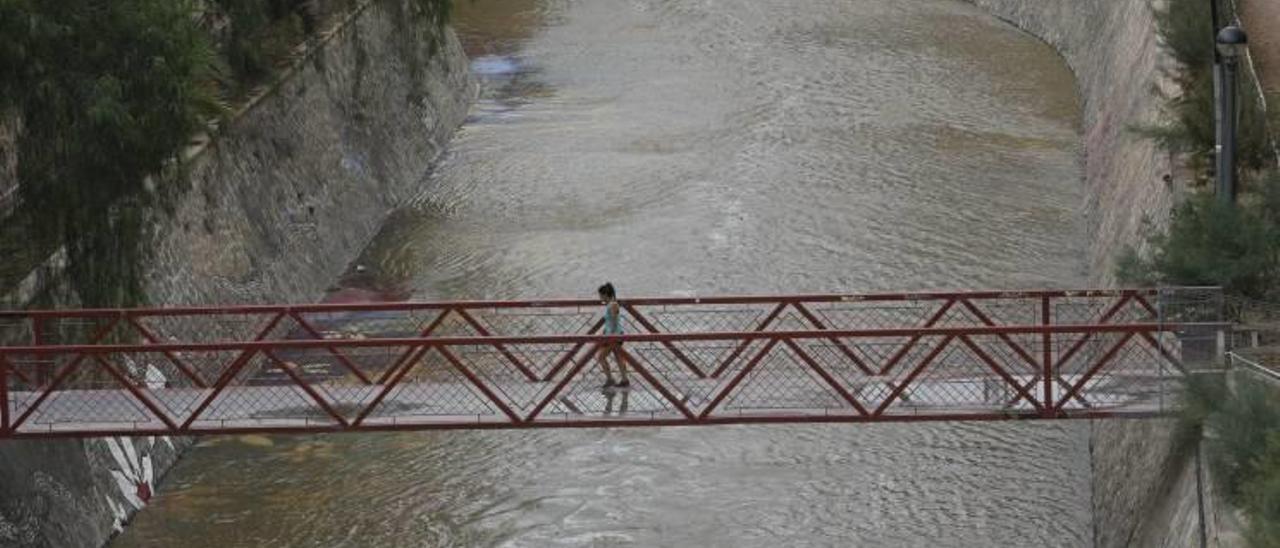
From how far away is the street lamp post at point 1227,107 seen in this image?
20.5m

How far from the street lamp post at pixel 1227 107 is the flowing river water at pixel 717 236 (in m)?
3.94

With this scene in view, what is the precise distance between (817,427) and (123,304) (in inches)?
306

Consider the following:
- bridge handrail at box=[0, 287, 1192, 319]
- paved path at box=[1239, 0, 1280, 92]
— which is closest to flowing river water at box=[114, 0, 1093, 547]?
bridge handrail at box=[0, 287, 1192, 319]

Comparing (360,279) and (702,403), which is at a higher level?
(702,403)

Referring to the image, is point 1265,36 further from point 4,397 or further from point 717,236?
point 4,397

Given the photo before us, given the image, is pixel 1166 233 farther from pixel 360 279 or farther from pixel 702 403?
pixel 360 279

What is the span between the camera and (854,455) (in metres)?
26.2

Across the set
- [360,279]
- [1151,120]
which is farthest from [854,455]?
[360,279]

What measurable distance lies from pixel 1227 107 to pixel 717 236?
1447 centimetres

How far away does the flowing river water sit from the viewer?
24.8 meters

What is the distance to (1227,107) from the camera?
21062mm

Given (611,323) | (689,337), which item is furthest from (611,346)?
(689,337)

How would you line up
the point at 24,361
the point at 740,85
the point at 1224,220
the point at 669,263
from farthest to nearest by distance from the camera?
the point at 740,85, the point at 669,263, the point at 24,361, the point at 1224,220

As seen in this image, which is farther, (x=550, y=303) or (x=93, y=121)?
(x=93, y=121)
